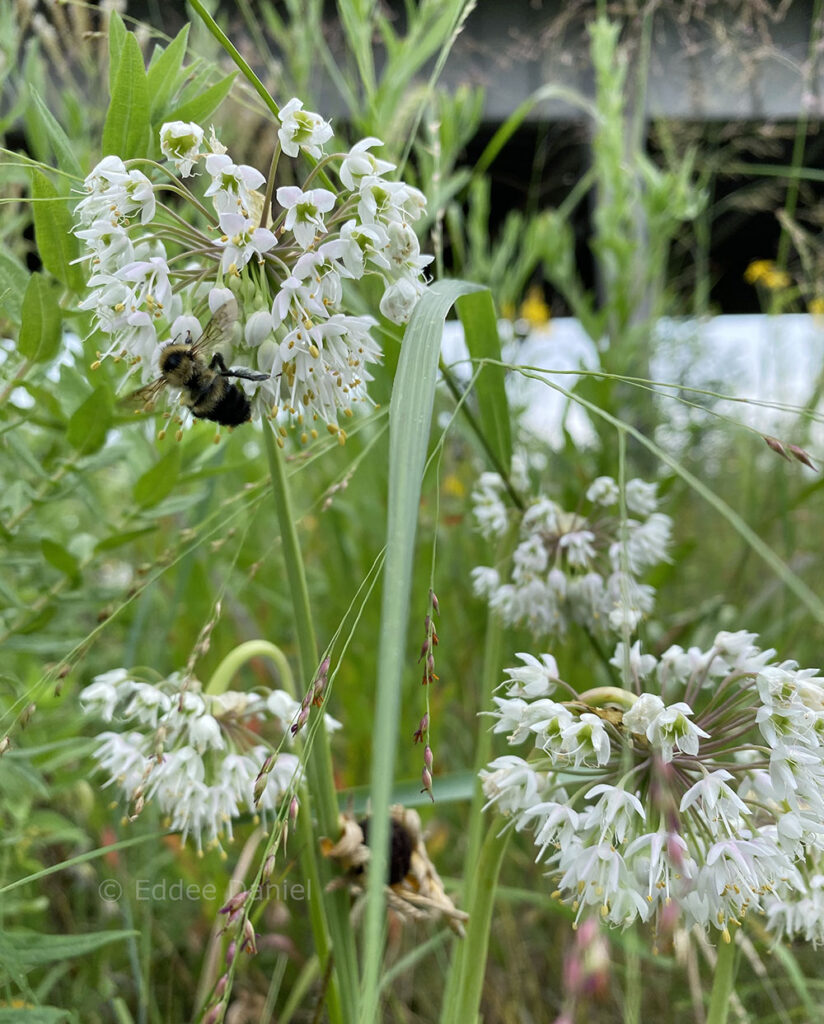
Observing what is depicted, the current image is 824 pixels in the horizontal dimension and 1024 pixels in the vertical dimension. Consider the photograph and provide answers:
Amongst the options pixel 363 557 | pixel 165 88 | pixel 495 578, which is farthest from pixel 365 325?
pixel 363 557

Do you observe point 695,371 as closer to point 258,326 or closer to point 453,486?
point 453,486

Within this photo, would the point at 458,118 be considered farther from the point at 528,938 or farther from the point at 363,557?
the point at 528,938

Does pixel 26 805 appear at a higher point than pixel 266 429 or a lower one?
lower

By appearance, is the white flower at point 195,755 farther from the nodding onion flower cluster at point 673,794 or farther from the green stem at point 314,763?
the nodding onion flower cluster at point 673,794

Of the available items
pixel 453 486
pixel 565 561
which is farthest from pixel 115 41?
pixel 453 486

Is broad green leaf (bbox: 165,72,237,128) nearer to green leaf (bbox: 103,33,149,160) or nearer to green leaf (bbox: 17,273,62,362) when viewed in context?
green leaf (bbox: 103,33,149,160)

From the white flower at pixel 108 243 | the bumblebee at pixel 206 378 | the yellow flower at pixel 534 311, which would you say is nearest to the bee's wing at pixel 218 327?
the bumblebee at pixel 206 378
